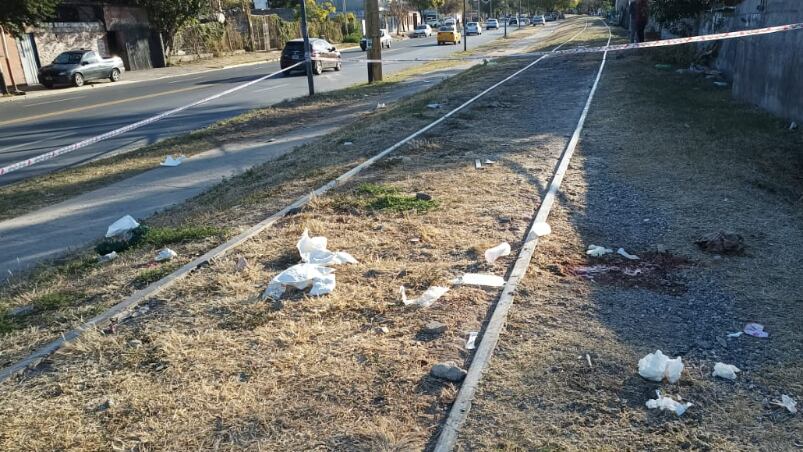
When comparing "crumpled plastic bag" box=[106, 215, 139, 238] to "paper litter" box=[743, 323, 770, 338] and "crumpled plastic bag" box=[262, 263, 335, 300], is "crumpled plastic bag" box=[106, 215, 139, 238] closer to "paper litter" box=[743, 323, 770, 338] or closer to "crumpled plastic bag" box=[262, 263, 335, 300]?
"crumpled plastic bag" box=[262, 263, 335, 300]

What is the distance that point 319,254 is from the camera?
5375 millimetres

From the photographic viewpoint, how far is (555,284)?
15.4 ft

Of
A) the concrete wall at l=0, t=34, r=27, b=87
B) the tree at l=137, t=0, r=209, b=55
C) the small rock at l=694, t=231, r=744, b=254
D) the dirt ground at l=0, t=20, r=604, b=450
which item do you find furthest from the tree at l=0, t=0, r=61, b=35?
the small rock at l=694, t=231, r=744, b=254

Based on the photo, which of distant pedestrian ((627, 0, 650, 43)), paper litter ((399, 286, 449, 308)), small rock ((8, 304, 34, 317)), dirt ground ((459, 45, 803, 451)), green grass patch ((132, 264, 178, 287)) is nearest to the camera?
dirt ground ((459, 45, 803, 451))

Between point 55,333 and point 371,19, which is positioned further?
point 371,19

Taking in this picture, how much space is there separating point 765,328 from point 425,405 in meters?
2.26

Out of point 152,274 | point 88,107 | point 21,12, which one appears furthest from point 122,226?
point 21,12

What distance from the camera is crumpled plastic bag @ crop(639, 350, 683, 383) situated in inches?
134

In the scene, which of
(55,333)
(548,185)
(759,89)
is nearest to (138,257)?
(55,333)

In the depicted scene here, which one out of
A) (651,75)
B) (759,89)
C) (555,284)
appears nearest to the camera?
(555,284)

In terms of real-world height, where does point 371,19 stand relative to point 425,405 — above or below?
above

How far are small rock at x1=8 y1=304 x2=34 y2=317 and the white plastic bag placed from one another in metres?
3.58

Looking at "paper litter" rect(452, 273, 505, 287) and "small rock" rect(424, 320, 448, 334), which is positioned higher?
"paper litter" rect(452, 273, 505, 287)

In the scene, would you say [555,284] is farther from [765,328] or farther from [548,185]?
[548,185]
